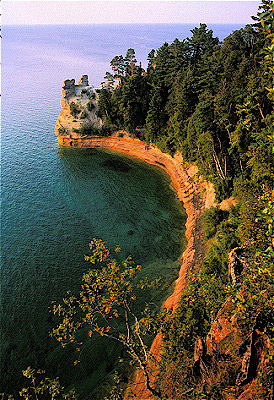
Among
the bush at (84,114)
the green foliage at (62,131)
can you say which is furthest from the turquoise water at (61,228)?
the bush at (84,114)

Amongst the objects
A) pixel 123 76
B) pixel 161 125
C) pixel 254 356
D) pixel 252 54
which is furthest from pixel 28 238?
pixel 123 76

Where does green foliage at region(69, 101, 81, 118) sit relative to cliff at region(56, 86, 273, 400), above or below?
above

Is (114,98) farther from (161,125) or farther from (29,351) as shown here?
(29,351)

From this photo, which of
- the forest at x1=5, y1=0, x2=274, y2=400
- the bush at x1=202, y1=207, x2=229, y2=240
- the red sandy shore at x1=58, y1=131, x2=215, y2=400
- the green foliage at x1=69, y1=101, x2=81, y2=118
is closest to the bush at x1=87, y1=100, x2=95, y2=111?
the green foliage at x1=69, y1=101, x2=81, y2=118

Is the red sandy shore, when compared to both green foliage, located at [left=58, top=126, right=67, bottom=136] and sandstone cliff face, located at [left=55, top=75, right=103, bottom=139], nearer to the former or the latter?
Answer: green foliage, located at [left=58, top=126, right=67, bottom=136]

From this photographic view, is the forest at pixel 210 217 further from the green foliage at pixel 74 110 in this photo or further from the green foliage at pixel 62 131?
the green foliage at pixel 62 131

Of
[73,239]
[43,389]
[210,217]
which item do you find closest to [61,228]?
[73,239]
